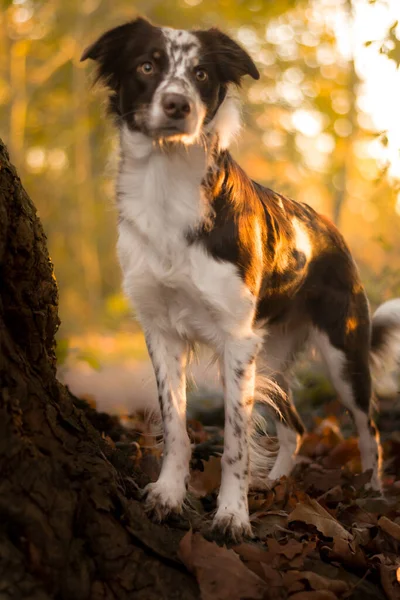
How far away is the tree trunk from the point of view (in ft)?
6.50

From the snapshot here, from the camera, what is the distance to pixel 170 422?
3.15 meters

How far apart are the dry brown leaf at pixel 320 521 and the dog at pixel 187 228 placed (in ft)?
0.68

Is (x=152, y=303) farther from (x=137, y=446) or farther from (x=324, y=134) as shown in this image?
(x=324, y=134)

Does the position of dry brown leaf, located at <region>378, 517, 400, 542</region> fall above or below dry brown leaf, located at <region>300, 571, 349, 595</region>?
below

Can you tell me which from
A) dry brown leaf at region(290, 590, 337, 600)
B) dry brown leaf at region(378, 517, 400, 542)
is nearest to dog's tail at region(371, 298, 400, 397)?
dry brown leaf at region(378, 517, 400, 542)

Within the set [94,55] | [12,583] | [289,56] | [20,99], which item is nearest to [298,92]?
[289,56]

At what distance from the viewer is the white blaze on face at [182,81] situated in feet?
9.32

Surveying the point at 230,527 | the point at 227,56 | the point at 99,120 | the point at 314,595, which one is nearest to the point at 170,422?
the point at 230,527

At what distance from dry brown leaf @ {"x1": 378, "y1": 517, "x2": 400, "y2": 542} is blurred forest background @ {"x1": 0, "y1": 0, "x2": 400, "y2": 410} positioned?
268 centimetres

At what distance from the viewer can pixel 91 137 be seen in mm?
15039

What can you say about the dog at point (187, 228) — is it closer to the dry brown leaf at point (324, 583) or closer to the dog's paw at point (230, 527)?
the dog's paw at point (230, 527)

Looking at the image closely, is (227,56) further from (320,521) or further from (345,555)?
(345,555)

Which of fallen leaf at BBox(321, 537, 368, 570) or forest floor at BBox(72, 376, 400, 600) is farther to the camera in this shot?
fallen leaf at BBox(321, 537, 368, 570)

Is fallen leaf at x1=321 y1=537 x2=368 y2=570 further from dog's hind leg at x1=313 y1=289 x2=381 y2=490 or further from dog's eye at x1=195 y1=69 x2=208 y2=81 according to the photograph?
dog's eye at x1=195 y1=69 x2=208 y2=81
